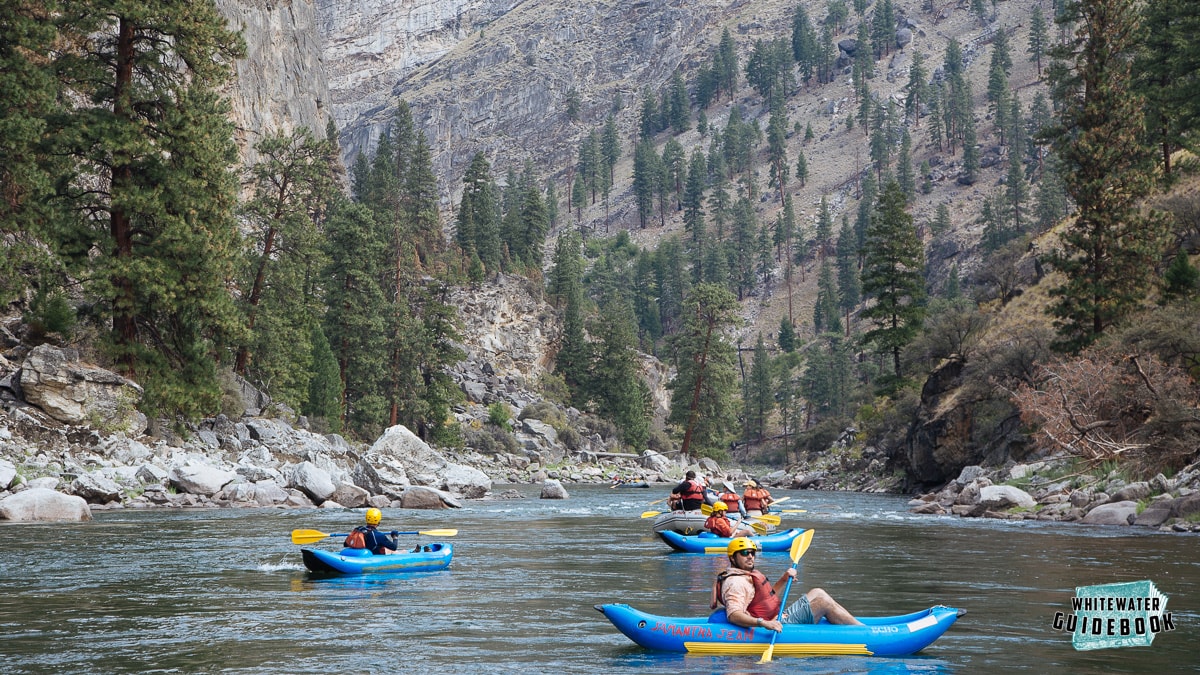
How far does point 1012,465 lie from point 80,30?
3570 cm

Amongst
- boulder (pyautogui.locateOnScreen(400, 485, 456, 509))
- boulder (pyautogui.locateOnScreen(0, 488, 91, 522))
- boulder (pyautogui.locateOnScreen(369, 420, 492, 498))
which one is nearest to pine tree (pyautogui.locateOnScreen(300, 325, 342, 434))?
boulder (pyautogui.locateOnScreen(369, 420, 492, 498))

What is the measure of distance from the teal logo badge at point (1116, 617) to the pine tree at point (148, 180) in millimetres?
28932

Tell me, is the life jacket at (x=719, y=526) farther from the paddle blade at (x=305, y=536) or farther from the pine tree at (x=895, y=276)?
the pine tree at (x=895, y=276)

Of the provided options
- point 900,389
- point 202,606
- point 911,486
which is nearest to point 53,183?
point 202,606

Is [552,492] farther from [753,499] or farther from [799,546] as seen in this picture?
[799,546]

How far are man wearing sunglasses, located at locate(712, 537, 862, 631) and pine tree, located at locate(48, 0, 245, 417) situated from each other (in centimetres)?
2622

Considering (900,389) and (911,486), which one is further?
(900,389)

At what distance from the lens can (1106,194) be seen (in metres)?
36.0

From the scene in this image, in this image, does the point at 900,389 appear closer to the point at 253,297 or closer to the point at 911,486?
the point at 911,486

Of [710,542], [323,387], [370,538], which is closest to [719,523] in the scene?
[710,542]

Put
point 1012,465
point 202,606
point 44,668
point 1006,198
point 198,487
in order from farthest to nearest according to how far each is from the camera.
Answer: point 1006,198 < point 1012,465 < point 198,487 < point 202,606 < point 44,668

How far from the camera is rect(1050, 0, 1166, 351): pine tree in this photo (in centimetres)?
3597

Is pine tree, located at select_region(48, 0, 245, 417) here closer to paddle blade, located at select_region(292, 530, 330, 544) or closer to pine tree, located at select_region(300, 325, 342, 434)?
paddle blade, located at select_region(292, 530, 330, 544)

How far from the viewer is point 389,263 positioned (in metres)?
68.0
